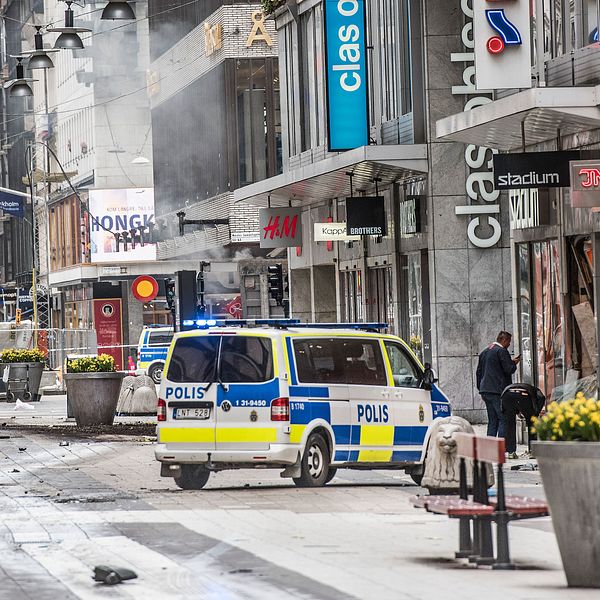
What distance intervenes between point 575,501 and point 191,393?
9150 mm

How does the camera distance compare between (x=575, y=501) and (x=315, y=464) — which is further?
(x=315, y=464)

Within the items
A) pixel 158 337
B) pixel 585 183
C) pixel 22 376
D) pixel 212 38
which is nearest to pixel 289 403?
pixel 585 183

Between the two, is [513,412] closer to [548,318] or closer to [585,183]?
[548,318]

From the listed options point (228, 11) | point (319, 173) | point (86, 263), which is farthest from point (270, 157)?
point (86, 263)

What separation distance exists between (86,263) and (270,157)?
95.5 ft

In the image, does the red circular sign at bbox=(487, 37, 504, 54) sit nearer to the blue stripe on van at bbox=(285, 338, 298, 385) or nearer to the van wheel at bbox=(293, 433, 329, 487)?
the blue stripe on van at bbox=(285, 338, 298, 385)

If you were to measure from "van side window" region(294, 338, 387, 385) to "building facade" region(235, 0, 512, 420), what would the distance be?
10.6 m

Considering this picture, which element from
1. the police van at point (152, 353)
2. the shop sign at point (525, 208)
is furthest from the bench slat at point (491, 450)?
the police van at point (152, 353)

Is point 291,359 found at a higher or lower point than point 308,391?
higher

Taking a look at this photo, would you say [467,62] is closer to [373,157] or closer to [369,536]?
[373,157]

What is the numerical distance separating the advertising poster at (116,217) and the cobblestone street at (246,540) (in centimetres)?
5924

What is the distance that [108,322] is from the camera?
3150 inches

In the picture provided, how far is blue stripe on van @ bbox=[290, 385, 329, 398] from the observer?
62.3ft

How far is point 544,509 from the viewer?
38.3ft
